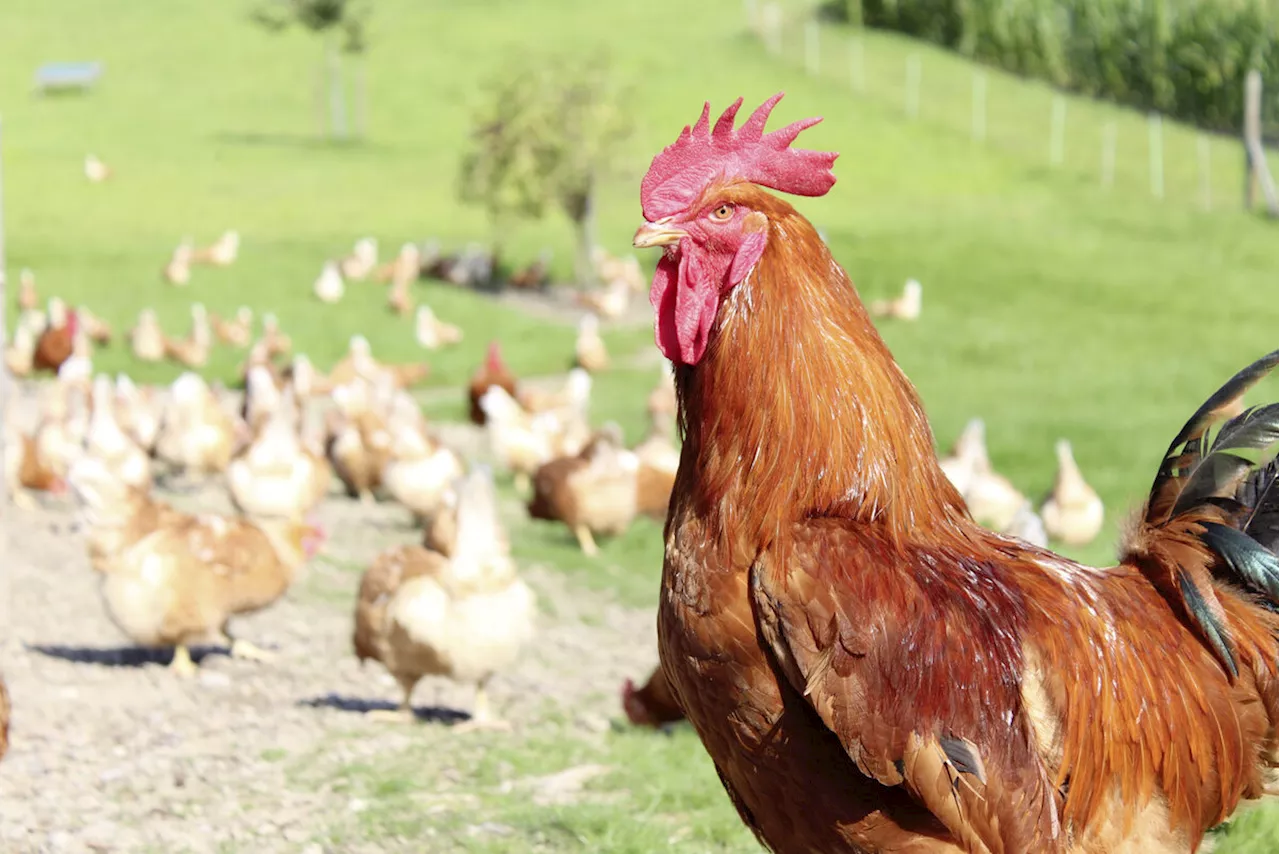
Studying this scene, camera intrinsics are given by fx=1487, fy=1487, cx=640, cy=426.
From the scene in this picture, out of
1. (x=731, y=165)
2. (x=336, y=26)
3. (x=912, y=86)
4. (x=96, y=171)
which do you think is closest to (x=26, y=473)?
(x=731, y=165)

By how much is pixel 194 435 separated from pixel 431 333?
9.14 meters

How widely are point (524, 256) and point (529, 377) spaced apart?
9505 mm

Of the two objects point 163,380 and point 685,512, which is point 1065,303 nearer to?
point 163,380

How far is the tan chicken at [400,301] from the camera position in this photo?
24344 millimetres

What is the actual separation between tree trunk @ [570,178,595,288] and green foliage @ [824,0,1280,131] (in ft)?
52.8

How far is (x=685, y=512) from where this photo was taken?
3.94 m

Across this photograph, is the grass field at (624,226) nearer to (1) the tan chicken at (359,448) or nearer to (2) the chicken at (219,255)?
(2) the chicken at (219,255)

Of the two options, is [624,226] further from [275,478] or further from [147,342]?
[275,478]

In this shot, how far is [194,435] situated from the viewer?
→ 13.5 metres

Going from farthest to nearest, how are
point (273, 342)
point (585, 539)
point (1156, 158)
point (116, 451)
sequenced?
point (1156, 158) → point (273, 342) → point (585, 539) → point (116, 451)

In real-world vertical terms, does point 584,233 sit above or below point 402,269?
above

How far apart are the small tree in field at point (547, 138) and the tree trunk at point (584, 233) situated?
51mm

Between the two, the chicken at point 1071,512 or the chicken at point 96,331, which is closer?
the chicken at point 1071,512

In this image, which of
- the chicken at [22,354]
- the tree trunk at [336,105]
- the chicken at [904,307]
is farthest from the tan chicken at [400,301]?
the tree trunk at [336,105]
